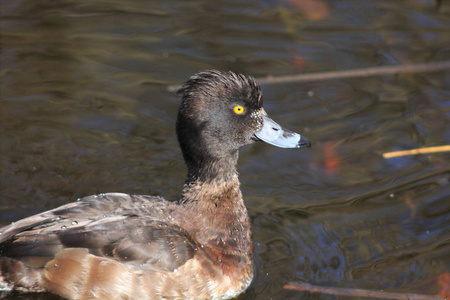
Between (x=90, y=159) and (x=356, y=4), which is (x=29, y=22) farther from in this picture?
(x=356, y=4)

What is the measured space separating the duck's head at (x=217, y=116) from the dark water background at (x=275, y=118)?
40.6 inches

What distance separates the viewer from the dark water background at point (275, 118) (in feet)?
21.6

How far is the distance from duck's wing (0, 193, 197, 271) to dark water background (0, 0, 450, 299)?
2.67 ft

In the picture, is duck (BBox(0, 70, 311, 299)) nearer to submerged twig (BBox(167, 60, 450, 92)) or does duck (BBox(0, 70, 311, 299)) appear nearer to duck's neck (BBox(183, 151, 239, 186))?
duck's neck (BBox(183, 151, 239, 186))

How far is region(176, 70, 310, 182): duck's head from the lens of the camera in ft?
19.6

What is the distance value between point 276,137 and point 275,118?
1954 mm

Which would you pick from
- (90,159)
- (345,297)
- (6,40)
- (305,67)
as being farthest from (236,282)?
(6,40)

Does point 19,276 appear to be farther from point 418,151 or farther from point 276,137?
point 418,151

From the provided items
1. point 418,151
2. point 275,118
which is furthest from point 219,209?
point 418,151

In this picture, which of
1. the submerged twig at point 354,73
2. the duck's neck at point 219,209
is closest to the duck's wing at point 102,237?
the duck's neck at point 219,209

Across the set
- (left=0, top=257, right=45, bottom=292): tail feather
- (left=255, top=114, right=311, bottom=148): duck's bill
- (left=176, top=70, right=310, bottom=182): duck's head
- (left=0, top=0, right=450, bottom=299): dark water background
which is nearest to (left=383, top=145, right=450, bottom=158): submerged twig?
(left=0, top=0, right=450, bottom=299): dark water background

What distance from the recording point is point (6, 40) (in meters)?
9.82

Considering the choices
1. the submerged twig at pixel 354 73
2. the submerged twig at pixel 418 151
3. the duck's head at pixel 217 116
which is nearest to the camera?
the duck's head at pixel 217 116

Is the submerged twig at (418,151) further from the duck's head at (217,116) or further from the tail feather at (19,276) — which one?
the tail feather at (19,276)
